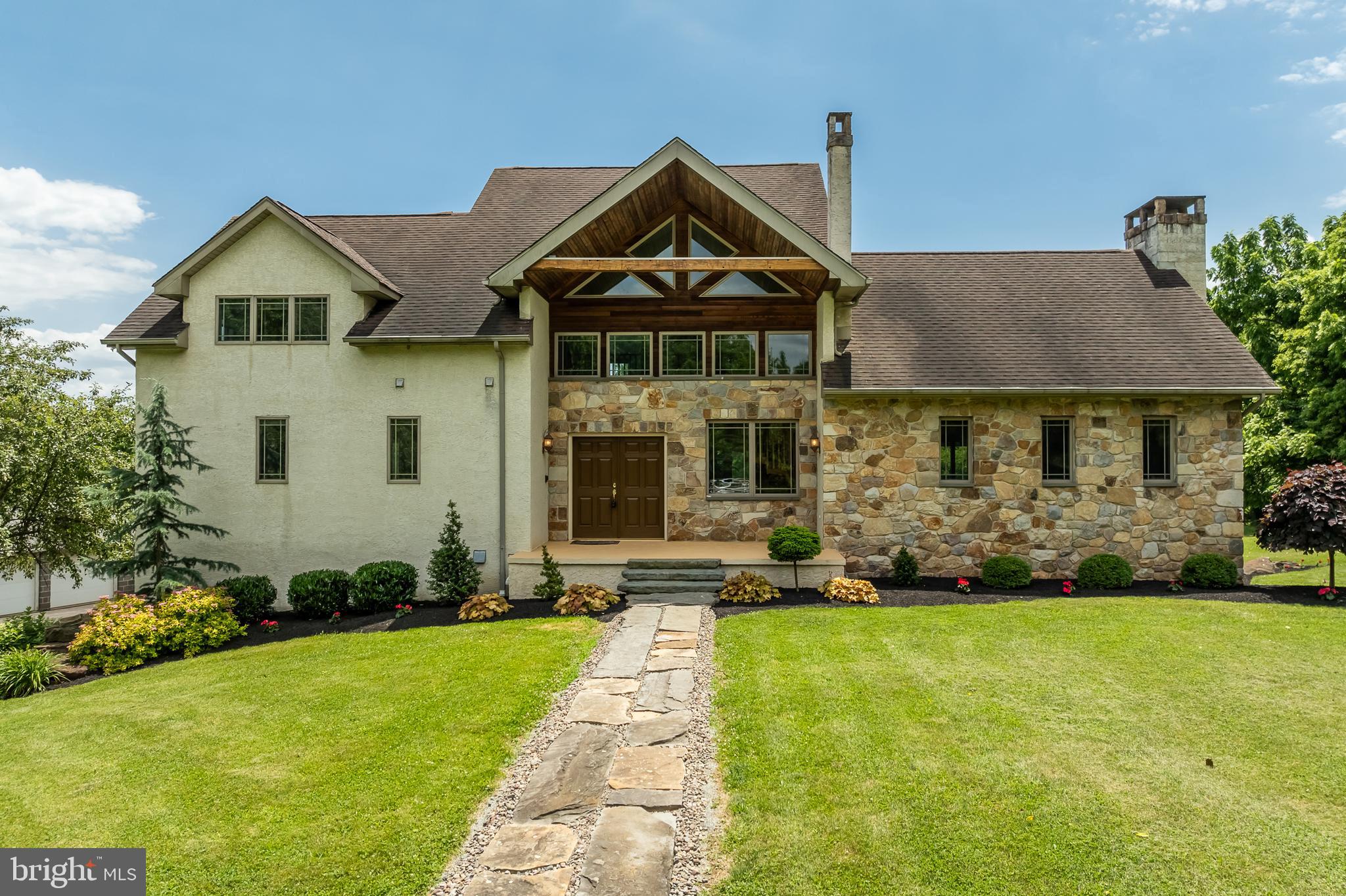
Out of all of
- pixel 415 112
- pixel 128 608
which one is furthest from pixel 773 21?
pixel 128 608

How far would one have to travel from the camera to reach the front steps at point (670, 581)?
10734 millimetres

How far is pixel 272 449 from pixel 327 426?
116 centimetres

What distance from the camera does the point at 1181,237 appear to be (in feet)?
47.6

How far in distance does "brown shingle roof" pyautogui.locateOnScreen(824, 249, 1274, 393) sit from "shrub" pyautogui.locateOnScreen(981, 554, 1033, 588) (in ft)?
10.2

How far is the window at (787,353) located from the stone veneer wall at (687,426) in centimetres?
26

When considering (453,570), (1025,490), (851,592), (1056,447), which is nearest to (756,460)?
(851,592)

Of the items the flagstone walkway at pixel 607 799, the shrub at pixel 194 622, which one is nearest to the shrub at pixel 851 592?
the flagstone walkway at pixel 607 799

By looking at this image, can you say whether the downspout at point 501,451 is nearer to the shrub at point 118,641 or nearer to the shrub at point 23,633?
the shrub at point 118,641

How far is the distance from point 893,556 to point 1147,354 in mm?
6206

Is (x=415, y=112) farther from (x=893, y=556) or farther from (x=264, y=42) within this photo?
(x=893, y=556)

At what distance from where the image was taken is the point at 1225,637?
8.29 metres

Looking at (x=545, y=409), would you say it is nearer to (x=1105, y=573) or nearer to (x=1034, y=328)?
(x=1034, y=328)

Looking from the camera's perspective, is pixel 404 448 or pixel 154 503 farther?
pixel 404 448

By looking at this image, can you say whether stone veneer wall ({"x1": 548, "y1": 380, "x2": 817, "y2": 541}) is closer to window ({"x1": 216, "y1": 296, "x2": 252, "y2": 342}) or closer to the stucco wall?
the stucco wall
